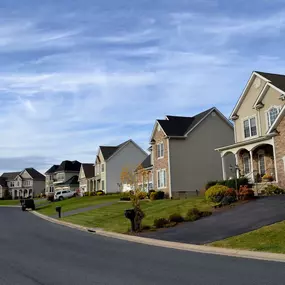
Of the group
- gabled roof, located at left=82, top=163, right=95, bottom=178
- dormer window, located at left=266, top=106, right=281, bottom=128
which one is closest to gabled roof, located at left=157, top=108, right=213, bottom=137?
dormer window, located at left=266, top=106, right=281, bottom=128

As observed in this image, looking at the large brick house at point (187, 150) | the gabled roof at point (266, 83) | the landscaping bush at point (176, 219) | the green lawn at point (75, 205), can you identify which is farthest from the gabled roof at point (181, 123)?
the landscaping bush at point (176, 219)

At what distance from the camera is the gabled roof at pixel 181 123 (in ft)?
141

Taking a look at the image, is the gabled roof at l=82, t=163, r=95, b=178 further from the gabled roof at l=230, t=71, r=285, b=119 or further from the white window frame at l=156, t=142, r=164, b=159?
the gabled roof at l=230, t=71, r=285, b=119

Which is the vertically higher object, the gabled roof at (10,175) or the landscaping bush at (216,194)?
the gabled roof at (10,175)

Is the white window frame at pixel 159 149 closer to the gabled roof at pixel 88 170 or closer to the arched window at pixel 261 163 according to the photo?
the arched window at pixel 261 163

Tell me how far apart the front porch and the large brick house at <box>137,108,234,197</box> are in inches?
334

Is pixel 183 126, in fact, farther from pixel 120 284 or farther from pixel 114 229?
pixel 120 284

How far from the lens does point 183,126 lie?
147ft

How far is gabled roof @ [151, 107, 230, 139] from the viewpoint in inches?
1693

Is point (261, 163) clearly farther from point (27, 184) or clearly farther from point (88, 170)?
point (27, 184)

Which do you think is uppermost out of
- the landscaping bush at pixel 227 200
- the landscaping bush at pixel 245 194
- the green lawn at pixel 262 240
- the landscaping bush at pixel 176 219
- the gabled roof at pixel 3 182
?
the gabled roof at pixel 3 182

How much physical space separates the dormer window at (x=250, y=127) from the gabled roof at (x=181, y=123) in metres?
8.38

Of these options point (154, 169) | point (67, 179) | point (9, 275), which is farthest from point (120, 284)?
point (67, 179)

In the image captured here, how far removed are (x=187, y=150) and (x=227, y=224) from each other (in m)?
24.6
